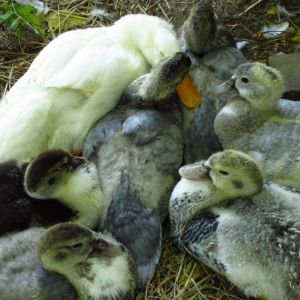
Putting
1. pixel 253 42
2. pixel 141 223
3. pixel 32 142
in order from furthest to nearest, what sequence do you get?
pixel 253 42, pixel 32 142, pixel 141 223

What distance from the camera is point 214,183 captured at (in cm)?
248

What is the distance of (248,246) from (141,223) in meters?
0.47

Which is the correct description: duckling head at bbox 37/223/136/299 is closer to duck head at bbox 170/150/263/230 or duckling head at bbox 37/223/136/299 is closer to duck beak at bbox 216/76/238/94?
duck head at bbox 170/150/263/230

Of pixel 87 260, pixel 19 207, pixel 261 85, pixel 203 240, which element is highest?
pixel 261 85

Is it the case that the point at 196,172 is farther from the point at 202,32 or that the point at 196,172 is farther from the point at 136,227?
the point at 202,32

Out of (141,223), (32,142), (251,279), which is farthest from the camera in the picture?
(32,142)

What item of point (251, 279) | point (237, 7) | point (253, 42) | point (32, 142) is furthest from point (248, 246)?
point (237, 7)

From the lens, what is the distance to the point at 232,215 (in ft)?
7.91

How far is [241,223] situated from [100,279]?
581 mm

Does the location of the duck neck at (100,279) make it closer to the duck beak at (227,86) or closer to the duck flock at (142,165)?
the duck flock at (142,165)

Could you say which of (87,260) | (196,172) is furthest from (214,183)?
(87,260)

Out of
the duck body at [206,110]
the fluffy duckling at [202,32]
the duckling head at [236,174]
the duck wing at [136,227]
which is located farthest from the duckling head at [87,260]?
the fluffy duckling at [202,32]

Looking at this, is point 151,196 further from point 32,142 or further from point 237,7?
point 237,7

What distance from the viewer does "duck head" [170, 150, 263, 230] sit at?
93.4 inches
